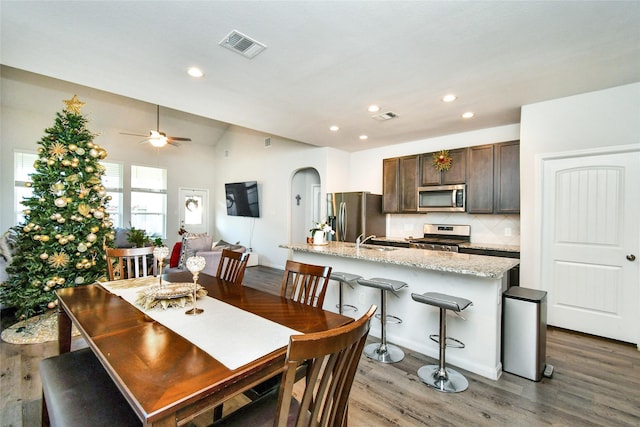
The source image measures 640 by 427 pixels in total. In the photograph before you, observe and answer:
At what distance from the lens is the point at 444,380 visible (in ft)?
7.56

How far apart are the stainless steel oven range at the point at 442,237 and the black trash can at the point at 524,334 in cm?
169

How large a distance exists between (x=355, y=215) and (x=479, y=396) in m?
3.29

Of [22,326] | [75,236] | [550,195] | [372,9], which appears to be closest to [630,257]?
[550,195]

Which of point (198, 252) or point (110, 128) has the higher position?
point (110, 128)

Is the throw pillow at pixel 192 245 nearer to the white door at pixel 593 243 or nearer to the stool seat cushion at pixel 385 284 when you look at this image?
the stool seat cushion at pixel 385 284

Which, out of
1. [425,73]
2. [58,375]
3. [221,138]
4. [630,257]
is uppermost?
[221,138]

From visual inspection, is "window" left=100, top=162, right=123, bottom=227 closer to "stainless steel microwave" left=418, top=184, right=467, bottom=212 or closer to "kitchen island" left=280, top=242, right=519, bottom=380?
"kitchen island" left=280, top=242, right=519, bottom=380

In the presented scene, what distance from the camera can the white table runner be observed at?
1141 millimetres

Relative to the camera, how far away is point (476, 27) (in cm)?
207

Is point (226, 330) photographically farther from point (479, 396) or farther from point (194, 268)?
point (479, 396)

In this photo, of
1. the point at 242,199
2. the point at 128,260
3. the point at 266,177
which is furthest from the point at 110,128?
the point at 128,260

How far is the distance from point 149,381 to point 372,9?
2.31 metres

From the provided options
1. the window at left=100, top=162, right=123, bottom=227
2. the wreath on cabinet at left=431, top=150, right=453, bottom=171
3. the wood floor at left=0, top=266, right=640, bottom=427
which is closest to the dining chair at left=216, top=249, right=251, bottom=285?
the wood floor at left=0, top=266, right=640, bottom=427

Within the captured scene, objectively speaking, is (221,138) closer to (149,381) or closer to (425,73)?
(425,73)
